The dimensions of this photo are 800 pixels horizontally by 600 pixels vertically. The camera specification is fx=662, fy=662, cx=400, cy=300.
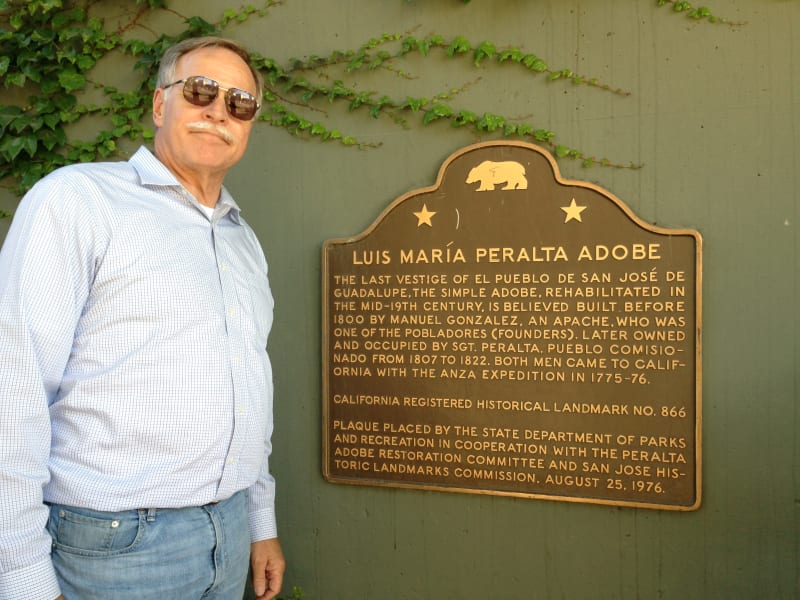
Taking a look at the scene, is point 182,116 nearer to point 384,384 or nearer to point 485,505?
point 384,384

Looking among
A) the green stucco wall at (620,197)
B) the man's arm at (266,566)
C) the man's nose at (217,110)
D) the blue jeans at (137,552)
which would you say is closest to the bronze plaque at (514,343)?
the green stucco wall at (620,197)

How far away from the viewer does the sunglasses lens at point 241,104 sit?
2104 mm

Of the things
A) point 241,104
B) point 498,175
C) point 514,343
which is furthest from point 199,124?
point 514,343

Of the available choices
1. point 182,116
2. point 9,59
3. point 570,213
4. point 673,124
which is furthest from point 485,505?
point 9,59

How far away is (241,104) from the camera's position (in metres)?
2.13

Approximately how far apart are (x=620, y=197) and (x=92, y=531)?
229cm

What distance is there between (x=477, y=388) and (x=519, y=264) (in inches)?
22.4

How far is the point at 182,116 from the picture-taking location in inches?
81.3

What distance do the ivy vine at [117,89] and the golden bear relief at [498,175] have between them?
0.18m

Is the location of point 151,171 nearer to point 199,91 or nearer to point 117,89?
point 199,91

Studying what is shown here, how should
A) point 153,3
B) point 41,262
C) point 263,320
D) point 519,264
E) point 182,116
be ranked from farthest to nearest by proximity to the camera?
point 153,3, point 519,264, point 263,320, point 182,116, point 41,262

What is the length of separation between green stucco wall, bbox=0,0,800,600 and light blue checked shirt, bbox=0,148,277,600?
1170mm

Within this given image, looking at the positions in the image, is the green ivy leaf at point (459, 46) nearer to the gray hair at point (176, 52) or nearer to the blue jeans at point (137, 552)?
the gray hair at point (176, 52)

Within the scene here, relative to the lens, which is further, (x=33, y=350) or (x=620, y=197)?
(x=620, y=197)
